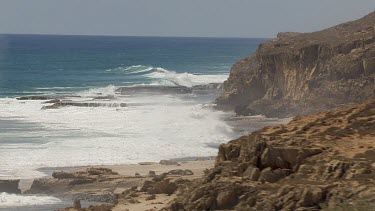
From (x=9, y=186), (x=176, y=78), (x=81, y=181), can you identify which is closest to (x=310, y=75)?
(x=81, y=181)

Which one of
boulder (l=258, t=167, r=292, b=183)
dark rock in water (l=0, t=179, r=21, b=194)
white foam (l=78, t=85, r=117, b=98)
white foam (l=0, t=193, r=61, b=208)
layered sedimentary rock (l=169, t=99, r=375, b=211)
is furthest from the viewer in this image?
white foam (l=78, t=85, r=117, b=98)

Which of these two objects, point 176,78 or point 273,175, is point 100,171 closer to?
point 273,175

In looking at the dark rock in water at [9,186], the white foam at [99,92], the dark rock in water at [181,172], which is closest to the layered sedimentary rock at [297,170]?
the dark rock in water at [181,172]

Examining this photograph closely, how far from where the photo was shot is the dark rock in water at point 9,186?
134ft

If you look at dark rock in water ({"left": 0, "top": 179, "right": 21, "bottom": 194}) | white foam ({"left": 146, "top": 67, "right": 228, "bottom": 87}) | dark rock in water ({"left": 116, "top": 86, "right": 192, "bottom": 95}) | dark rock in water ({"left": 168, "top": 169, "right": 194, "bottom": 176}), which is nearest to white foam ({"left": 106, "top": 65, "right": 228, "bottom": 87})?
white foam ({"left": 146, "top": 67, "right": 228, "bottom": 87})

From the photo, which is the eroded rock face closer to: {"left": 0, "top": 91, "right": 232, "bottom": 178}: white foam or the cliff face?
{"left": 0, "top": 91, "right": 232, "bottom": 178}: white foam

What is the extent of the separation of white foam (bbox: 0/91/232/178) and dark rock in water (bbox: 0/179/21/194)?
510 cm

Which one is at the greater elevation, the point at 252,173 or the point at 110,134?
the point at 252,173

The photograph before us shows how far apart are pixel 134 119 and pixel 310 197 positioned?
51919mm

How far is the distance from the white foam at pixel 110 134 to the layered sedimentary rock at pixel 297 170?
2348 cm

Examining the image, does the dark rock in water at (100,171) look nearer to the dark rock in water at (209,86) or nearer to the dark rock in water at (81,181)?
the dark rock in water at (81,181)

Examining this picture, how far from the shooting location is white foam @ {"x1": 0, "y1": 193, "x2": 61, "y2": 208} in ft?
126

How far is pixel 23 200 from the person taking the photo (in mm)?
39188

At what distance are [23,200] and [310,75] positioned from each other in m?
37.5
